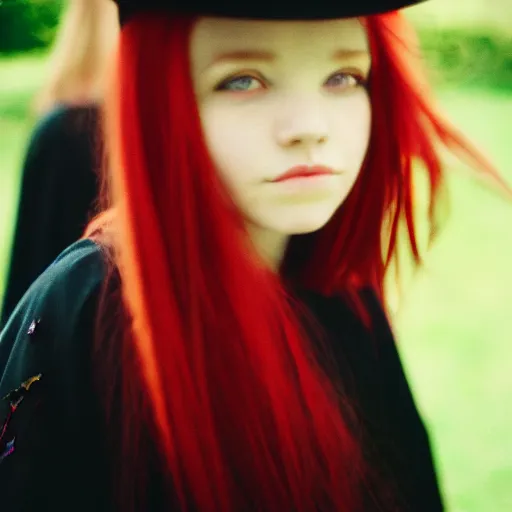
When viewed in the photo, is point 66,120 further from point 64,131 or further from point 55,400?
point 55,400

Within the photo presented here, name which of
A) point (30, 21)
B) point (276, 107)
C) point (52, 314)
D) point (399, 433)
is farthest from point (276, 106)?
point (30, 21)

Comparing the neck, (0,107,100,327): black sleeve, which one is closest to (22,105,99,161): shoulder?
(0,107,100,327): black sleeve

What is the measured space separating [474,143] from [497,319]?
1306mm

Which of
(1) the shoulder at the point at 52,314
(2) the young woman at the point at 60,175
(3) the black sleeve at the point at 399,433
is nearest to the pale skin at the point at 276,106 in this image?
(1) the shoulder at the point at 52,314

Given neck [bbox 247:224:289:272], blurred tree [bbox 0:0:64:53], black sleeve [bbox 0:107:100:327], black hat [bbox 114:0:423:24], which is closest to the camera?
black hat [bbox 114:0:423:24]

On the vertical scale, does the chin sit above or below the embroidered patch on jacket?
above

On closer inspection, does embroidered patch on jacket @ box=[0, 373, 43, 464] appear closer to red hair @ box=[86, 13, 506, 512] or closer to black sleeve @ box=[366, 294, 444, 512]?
red hair @ box=[86, 13, 506, 512]

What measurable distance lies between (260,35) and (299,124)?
0.07m

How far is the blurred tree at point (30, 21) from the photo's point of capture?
1.08 metres

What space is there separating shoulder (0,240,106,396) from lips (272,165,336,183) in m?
0.17

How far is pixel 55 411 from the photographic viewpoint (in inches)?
19.6

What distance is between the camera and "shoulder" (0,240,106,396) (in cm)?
50

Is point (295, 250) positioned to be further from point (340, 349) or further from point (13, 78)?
point (13, 78)

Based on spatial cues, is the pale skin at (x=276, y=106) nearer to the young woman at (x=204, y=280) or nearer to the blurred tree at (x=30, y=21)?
the young woman at (x=204, y=280)
